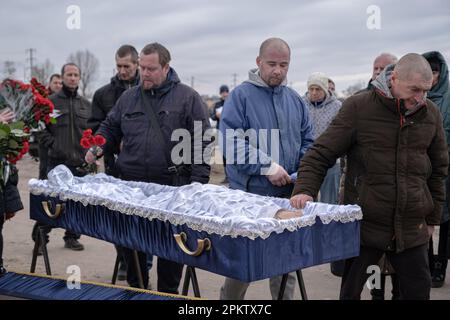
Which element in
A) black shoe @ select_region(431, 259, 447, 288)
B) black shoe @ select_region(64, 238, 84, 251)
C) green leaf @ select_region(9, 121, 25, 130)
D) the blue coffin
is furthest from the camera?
black shoe @ select_region(64, 238, 84, 251)

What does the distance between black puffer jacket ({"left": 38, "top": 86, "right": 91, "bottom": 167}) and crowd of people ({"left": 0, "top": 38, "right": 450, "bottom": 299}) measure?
835mm

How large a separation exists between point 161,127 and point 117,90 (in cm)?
138

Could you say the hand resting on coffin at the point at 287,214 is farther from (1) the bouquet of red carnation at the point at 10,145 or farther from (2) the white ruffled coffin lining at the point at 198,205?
(1) the bouquet of red carnation at the point at 10,145

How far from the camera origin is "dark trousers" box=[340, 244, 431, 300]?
11.7 feet

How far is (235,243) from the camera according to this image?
2951 millimetres

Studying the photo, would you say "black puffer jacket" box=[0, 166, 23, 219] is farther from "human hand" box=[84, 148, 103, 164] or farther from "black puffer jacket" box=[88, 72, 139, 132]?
"black puffer jacket" box=[88, 72, 139, 132]

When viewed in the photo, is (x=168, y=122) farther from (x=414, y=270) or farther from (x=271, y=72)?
(x=414, y=270)

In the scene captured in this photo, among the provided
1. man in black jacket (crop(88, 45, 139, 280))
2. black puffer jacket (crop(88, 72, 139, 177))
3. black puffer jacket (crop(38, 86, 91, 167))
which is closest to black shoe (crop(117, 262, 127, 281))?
man in black jacket (crop(88, 45, 139, 280))

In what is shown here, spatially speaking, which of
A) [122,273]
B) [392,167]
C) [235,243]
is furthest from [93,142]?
[392,167]

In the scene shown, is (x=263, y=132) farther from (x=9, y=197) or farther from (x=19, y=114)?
(x=9, y=197)

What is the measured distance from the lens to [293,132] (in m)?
4.24

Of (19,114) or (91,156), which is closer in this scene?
(19,114)

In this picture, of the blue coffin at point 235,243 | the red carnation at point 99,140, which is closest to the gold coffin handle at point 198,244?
the blue coffin at point 235,243

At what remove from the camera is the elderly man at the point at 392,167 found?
3.44m
